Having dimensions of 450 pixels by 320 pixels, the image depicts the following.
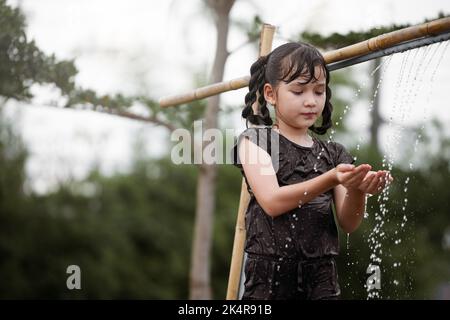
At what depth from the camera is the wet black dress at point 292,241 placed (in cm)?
260

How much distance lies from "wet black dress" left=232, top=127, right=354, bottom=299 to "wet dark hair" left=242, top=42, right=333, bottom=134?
20 centimetres

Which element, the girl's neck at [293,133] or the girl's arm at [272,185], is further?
the girl's neck at [293,133]

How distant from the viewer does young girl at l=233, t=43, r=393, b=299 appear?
2596 millimetres

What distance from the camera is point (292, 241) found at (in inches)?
102

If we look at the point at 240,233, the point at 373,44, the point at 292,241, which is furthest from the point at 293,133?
the point at 240,233

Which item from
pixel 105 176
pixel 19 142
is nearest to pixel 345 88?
pixel 105 176

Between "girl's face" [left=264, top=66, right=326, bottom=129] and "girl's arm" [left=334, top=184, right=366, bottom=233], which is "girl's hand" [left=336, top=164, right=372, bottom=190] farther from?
"girl's face" [left=264, top=66, right=326, bottom=129]

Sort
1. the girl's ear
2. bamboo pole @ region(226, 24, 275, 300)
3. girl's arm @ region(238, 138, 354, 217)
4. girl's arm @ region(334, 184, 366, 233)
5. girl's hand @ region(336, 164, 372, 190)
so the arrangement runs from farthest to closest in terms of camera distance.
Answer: bamboo pole @ region(226, 24, 275, 300), the girl's ear, girl's arm @ region(334, 184, 366, 233), girl's arm @ region(238, 138, 354, 217), girl's hand @ region(336, 164, 372, 190)

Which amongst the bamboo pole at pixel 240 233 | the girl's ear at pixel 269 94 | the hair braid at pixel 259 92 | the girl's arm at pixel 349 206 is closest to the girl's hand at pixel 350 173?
the girl's arm at pixel 349 206

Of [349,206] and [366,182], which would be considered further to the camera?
[349,206]

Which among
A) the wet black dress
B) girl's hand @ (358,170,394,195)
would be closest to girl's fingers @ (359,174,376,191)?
girl's hand @ (358,170,394,195)

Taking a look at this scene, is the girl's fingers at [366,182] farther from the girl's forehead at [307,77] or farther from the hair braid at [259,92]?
the hair braid at [259,92]

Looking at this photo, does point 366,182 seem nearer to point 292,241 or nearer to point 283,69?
point 292,241

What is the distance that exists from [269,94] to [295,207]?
1.52ft
